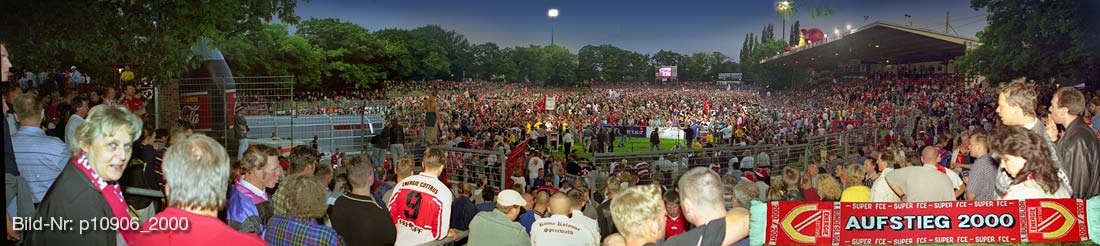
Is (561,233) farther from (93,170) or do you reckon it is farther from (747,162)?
(747,162)

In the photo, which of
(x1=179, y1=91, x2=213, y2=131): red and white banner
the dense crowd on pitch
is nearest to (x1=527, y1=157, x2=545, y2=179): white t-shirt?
(x1=179, y1=91, x2=213, y2=131): red and white banner

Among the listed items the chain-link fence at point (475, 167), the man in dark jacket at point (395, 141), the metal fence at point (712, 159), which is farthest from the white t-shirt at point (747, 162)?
the man in dark jacket at point (395, 141)

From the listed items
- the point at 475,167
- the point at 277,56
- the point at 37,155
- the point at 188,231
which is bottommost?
the point at 475,167

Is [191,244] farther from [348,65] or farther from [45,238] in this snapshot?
[348,65]

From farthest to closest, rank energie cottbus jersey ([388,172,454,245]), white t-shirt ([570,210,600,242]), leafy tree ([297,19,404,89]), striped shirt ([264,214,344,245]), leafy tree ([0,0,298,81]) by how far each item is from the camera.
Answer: leafy tree ([297,19,404,89]) → leafy tree ([0,0,298,81]) → energie cottbus jersey ([388,172,454,245]) → white t-shirt ([570,210,600,242]) → striped shirt ([264,214,344,245])

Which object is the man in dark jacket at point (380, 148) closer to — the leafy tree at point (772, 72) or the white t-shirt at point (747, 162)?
the white t-shirt at point (747, 162)

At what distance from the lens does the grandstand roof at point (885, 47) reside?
1085 inches

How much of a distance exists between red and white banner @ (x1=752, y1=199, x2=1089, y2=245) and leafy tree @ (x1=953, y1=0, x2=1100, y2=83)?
15.8m

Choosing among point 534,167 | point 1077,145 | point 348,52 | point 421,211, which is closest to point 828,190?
point 1077,145

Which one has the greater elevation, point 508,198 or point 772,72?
point 772,72

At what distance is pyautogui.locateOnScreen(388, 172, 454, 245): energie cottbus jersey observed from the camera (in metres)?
5.42

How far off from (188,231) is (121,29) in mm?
9846

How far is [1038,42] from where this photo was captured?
68.2 ft

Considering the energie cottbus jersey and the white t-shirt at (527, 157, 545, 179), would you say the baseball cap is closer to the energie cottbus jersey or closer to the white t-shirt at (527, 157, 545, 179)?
the energie cottbus jersey
